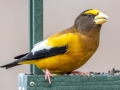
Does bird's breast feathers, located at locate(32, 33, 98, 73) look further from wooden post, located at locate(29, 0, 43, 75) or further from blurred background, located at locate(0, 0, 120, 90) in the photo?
blurred background, located at locate(0, 0, 120, 90)

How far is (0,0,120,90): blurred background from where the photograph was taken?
215 inches

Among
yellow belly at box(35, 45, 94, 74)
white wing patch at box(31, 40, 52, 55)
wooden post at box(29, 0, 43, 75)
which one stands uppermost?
wooden post at box(29, 0, 43, 75)

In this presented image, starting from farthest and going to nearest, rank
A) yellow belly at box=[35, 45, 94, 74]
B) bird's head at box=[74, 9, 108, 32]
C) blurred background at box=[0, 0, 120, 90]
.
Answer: blurred background at box=[0, 0, 120, 90]
bird's head at box=[74, 9, 108, 32]
yellow belly at box=[35, 45, 94, 74]

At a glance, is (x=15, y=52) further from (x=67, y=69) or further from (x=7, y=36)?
(x=67, y=69)

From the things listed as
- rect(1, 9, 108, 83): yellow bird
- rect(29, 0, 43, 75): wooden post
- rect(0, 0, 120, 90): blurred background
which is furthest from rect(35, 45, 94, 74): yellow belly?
rect(0, 0, 120, 90): blurred background

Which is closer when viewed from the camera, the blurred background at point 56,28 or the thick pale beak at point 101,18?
the thick pale beak at point 101,18

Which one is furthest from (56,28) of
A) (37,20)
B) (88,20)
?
Answer: (37,20)

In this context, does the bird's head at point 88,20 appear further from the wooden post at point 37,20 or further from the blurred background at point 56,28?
the blurred background at point 56,28

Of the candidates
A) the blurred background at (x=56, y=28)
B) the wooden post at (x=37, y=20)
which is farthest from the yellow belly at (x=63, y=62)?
the blurred background at (x=56, y=28)

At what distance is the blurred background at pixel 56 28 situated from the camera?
5.46 meters

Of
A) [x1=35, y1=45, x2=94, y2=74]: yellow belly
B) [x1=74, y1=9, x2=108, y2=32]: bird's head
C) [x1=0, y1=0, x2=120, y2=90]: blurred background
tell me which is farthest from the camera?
[x1=0, y1=0, x2=120, y2=90]: blurred background

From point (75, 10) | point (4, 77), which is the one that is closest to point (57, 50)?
point (75, 10)

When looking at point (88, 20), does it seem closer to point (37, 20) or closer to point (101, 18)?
point (101, 18)

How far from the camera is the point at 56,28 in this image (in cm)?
520
